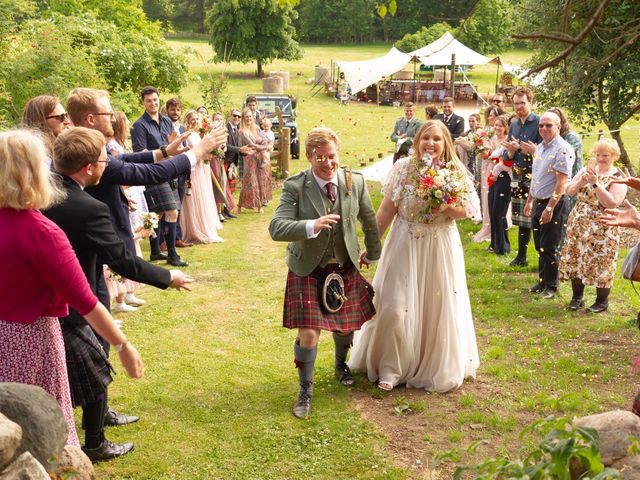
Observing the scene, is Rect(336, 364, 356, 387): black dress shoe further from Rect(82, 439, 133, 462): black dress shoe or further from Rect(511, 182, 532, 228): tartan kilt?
Rect(511, 182, 532, 228): tartan kilt

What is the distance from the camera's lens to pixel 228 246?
1223 centimetres

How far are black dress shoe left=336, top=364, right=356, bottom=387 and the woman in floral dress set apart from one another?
11.2 feet

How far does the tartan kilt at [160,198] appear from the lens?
34.5 ft

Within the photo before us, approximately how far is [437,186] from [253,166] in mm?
9099

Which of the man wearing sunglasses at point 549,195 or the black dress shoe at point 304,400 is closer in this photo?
the black dress shoe at point 304,400

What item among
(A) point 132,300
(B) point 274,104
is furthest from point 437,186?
(B) point 274,104

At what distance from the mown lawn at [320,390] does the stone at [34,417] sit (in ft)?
5.17

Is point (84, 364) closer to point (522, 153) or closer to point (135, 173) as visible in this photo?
point (135, 173)

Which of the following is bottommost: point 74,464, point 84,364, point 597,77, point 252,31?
point 74,464

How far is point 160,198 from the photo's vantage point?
10539 millimetres

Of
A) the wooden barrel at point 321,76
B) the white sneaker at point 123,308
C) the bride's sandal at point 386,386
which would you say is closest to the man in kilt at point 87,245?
the bride's sandal at point 386,386

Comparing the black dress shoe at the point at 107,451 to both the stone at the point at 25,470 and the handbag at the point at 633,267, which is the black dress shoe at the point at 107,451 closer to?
the stone at the point at 25,470

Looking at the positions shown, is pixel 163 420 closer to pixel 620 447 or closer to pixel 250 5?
pixel 620 447

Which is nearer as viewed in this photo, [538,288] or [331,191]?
[331,191]
